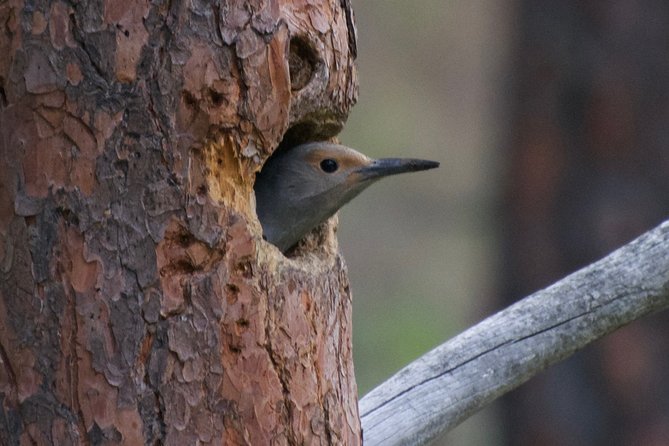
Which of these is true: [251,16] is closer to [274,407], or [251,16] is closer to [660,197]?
[274,407]

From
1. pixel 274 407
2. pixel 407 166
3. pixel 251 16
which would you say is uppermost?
pixel 251 16

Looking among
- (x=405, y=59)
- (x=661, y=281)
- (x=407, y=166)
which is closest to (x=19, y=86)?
(x=407, y=166)

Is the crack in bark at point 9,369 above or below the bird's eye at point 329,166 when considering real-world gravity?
below

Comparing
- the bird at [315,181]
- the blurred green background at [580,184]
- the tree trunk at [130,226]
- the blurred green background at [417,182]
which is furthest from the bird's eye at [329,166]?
the blurred green background at [417,182]

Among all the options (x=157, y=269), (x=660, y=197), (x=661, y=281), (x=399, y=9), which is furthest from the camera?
(x=399, y=9)

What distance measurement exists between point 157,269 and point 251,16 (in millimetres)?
692

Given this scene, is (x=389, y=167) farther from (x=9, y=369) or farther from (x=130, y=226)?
(x=9, y=369)

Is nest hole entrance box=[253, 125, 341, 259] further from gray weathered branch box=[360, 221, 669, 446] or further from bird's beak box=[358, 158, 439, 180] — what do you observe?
gray weathered branch box=[360, 221, 669, 446]

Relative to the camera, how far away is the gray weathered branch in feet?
11.5

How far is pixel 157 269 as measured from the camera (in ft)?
9.41

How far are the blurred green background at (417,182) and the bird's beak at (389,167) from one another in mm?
7727

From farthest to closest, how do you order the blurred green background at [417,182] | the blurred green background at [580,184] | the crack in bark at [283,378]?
the blurred green background at [417,182], the blurred green background at [580,184], the crack in bark at [283,378]

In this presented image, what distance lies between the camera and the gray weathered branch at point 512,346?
Answer: 138 inches

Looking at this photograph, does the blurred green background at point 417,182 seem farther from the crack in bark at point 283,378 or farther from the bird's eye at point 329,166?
the crack in bark at point 283,378
